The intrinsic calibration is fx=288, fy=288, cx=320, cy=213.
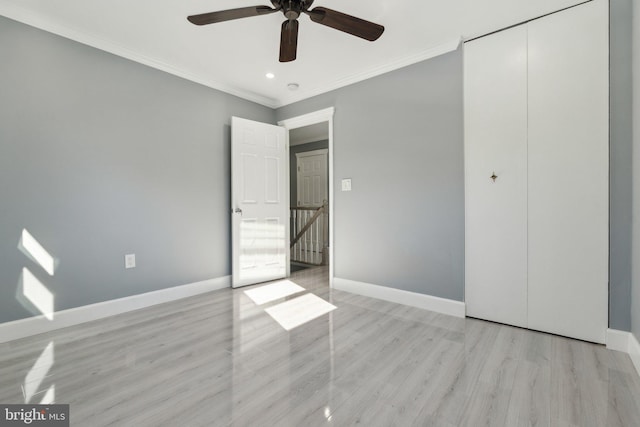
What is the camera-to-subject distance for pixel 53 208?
229 cm

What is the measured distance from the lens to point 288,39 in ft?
6.48

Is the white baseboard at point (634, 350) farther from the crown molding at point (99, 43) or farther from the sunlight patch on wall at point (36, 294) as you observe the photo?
the crown molding at point (99, 43)

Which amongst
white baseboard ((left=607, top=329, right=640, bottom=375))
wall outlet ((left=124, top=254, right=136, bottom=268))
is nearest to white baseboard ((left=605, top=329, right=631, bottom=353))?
white baseboard ((left=607, top=329, right=640, bottom=375))

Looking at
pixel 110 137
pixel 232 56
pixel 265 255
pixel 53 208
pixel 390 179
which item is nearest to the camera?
pixel 53 208

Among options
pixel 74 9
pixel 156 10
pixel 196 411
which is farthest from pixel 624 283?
pixel 74 9

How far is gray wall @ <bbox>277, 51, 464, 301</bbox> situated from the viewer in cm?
260

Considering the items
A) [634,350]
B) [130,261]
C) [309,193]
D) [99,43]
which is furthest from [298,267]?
[634,350]

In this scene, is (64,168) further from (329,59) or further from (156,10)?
(329,59)

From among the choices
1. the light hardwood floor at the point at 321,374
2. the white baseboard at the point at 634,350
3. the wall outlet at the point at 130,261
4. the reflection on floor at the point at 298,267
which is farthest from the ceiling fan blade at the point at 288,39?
the reflection on floor at the point at 298,267

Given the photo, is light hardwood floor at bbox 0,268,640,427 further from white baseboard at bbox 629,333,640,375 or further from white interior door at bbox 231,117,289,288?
white interior door at bbox 231,117,289,288

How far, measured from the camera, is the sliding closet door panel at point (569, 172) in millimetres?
1992

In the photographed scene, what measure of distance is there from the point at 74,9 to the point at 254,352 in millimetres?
2805

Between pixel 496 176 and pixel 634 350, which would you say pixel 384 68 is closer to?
pixel 496 176

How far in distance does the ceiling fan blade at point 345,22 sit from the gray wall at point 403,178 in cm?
102
